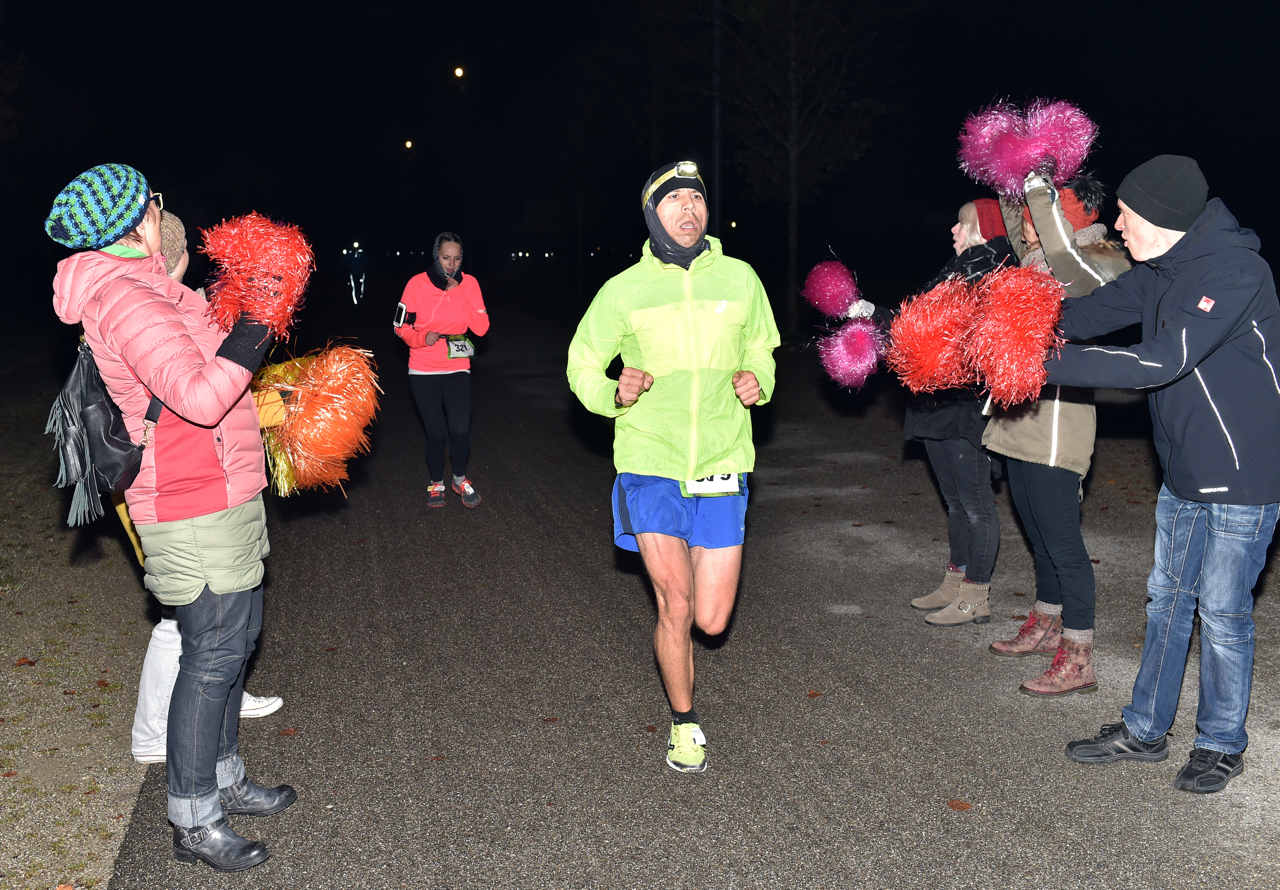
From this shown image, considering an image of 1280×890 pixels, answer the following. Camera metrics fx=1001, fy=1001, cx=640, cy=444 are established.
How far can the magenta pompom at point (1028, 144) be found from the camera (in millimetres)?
4297

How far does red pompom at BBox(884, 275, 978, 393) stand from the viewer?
360 centimetres

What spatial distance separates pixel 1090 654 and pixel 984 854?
1.57 meters

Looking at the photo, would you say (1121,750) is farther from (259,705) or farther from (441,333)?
(441,333)

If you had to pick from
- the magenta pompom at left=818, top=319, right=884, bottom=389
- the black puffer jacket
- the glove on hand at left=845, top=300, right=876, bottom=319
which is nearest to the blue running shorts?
the magenta pompom at left=818, top=319, right=884, bottom=389

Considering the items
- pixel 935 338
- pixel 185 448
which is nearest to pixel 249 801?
pixel 185 448

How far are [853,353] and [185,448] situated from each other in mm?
2967

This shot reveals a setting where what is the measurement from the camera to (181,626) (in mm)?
3307

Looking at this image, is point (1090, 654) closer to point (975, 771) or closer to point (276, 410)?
point (975, 771)

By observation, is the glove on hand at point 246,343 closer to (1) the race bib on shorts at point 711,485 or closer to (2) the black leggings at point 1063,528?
(1) the race bib on shorts at point 711,485

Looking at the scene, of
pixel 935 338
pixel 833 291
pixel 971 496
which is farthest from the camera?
pixel 971 496

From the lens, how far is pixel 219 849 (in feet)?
11.0

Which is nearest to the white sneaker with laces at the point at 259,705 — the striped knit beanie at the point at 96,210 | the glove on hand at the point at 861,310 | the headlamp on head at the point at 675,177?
the striped knit beanie at the point at 96,210

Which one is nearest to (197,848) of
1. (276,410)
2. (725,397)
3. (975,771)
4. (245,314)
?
(276,410)

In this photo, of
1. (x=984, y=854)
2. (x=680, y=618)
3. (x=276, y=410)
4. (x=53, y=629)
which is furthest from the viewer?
(x=53, y=629)
